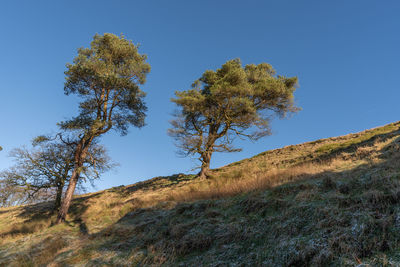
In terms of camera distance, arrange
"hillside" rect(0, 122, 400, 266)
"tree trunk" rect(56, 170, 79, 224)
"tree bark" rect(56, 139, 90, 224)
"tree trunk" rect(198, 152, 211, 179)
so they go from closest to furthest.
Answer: "hillside" rect(0, 122, 400, 266) < "tree trunk" rect(56, 170, 79, 224) < "tree bark" rect(56, 139, 90, 224) < "tree trunk" rect(198, 152, 211, 179)

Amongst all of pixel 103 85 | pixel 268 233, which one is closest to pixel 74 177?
pixel 103 85

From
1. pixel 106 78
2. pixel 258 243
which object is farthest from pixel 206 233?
pixel 106 78

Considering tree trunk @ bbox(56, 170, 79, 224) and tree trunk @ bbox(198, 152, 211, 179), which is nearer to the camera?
tree trunk @ bbox(56, 170, 79, 224)

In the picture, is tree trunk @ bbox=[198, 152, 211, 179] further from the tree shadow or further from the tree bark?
the tree shadow

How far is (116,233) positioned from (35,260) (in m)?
2.18

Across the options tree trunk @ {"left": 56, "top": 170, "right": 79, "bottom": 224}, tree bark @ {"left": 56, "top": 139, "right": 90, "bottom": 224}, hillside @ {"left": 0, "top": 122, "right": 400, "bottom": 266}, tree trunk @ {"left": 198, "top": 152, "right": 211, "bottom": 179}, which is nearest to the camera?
hillside @ {"left": 0, "top": 122, "right": 400, "bottom": 266}

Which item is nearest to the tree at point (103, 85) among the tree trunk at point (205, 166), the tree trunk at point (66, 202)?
the tree trunk at point (66, 202)

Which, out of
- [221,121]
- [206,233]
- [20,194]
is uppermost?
[221,121]

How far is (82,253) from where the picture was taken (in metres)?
5.44

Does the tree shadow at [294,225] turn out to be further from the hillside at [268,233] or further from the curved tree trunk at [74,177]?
the curved tree trunk at [74,177]

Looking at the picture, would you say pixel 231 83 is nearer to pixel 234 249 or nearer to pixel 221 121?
pixel 221 121

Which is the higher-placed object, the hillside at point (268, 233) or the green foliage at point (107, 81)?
the green foliage at point (107, 81)

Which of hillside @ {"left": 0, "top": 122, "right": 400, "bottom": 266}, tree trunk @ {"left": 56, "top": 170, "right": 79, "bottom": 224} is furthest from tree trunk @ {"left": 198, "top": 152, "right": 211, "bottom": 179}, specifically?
hillside @ {"left": 0, "top": 122, "right": 400, "bottom": 266}

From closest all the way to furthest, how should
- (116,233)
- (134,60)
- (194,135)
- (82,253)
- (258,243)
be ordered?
(258,243)
(82,253)
(116,233)
(134,60)
(194,135)
